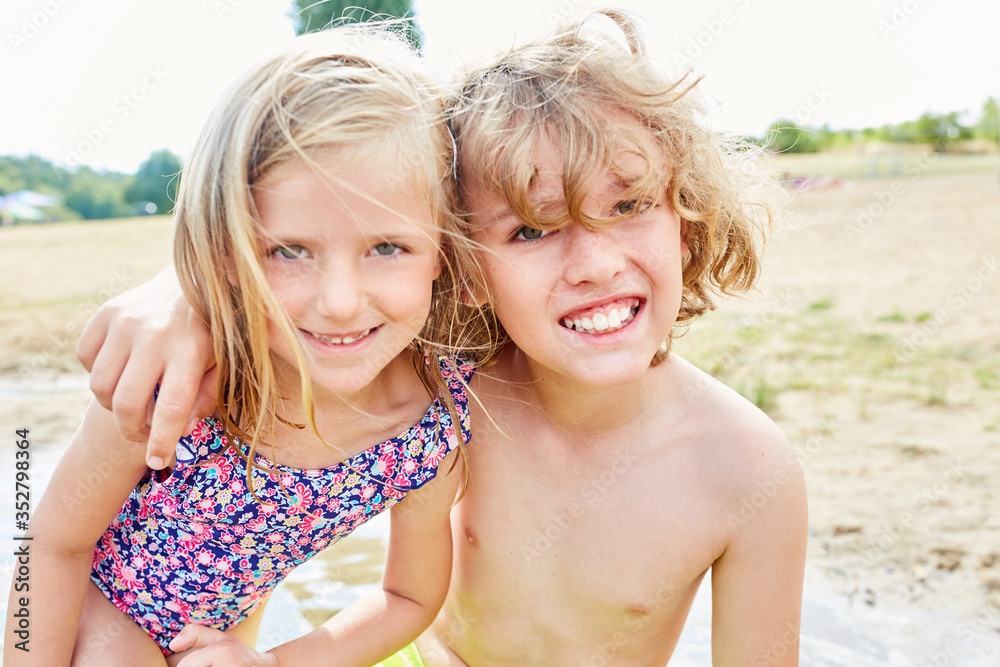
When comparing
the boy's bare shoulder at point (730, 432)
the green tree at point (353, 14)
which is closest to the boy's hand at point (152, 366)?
the green tree at point (353, 14)

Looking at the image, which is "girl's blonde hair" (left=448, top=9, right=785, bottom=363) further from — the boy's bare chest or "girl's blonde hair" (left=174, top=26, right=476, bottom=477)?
the boy's bare chest

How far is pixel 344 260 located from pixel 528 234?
45 cm

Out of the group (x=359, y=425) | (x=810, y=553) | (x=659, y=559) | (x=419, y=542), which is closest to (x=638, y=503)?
(x=659, y=559)

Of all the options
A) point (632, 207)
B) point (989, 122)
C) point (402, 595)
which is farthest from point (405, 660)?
point (989, 122)

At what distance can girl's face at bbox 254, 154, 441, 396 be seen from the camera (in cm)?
150

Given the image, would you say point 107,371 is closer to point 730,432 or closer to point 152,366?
point 152,366

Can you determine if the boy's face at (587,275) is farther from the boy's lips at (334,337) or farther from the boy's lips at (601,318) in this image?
the boy's lips at (334,337)

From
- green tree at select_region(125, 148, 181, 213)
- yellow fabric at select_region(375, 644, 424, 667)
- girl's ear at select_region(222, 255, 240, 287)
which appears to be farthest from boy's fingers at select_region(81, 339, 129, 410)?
green tree at select_region(125, 148, 181, 213)

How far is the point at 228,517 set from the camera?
1.84m

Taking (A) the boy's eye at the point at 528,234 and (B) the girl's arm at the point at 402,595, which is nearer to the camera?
(A) the boy's eye at the point at 528,234

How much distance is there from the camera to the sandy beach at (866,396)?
9.34 feet

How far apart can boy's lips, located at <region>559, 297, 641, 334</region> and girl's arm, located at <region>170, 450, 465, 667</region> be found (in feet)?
1.53

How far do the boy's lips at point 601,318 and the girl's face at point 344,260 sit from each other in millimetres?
345

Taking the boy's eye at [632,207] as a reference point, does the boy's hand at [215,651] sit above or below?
below
